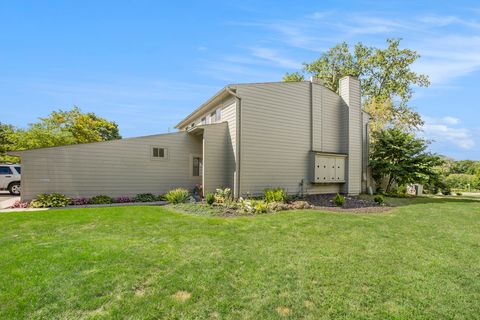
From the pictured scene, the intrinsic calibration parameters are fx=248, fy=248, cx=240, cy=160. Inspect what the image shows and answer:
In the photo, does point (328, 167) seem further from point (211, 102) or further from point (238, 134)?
point (211, 102)

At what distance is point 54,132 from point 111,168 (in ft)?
37.4

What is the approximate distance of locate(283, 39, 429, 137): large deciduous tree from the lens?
23250 mm

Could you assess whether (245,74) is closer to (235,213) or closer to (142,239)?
(235,213)

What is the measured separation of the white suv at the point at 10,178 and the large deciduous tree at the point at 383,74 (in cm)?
2592

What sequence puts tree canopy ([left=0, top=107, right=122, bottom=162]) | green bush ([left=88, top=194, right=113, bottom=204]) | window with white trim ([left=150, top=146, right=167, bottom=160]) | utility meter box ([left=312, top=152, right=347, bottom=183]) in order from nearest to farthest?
green bush ([left=88, top=194, right=113, bottom=204]) < window with white trim ([left=150, top=146, right=167, bottom=160]) < utility meter box ([left=312, top=152, right=347, bottom=183]) < tree canopy ([left=0, top=107, right=122, bottom=162])

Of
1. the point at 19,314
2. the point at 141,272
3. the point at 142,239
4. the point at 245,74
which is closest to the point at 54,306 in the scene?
the point at 19,314

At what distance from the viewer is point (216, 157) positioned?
472 inches

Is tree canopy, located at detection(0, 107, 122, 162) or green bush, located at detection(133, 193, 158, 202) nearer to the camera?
green bush, located at detection(133, 193, 158, 202)

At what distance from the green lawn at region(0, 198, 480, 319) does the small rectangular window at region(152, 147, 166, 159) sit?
262 inches

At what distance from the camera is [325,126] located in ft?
46.0

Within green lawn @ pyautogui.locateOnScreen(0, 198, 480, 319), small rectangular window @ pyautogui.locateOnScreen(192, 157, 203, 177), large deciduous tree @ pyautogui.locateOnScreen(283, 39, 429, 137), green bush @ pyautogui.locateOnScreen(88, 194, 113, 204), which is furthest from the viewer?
large deciduous tree @ pyautogui.locateOnScreen(283, 39, 429, 137)

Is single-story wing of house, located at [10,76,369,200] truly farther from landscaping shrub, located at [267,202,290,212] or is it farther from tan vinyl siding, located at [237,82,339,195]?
landscaping shrub, located at [267,202,290,212]

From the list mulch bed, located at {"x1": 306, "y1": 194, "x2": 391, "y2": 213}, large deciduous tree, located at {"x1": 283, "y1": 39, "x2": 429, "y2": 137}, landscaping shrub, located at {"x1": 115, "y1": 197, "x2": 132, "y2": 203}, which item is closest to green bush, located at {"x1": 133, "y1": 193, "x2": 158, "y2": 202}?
landscaping shrub, located at {"x1": 115, "y1": 197, "x2": 132, "y2": 203}

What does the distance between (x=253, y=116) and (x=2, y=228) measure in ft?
31.0
